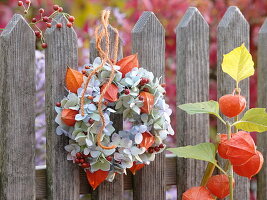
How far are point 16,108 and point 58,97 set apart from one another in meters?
0.15

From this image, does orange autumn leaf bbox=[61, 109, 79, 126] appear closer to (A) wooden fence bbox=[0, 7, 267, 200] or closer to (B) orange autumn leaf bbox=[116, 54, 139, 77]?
(A) wooden fence bbox=[0, 7, 267, 200]

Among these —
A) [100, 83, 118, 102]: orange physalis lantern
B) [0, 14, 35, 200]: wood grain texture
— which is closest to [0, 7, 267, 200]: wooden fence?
[0, 14, 35, 200]: wood grain texture

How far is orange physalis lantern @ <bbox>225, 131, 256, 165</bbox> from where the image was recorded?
1.93 meters

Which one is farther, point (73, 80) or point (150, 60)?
point (150, 60)

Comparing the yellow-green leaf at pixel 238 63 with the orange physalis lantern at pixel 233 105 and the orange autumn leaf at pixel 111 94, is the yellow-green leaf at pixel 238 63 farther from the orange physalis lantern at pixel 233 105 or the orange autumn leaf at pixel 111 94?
the orange autumn leaf at pixel 111 94

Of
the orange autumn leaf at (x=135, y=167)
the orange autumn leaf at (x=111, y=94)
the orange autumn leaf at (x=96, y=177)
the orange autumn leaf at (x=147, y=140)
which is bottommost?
the orange autumn leaf at (x=96, y=177)

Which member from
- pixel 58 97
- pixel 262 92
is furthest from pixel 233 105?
pixel 58 97

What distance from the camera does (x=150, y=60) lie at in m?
2.21

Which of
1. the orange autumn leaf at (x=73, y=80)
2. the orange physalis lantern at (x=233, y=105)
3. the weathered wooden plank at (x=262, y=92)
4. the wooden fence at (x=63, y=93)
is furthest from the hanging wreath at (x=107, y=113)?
the weathered wooden plank at (x=262, y=92)

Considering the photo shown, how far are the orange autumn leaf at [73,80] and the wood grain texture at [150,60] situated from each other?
0.32 metres

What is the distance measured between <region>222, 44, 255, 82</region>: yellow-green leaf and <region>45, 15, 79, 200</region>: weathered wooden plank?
0.56 metres

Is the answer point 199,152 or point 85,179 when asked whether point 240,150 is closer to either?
point 199,152

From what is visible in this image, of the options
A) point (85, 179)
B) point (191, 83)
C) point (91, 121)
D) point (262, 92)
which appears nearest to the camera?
point (91, 121)

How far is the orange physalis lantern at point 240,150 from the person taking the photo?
1.93m
